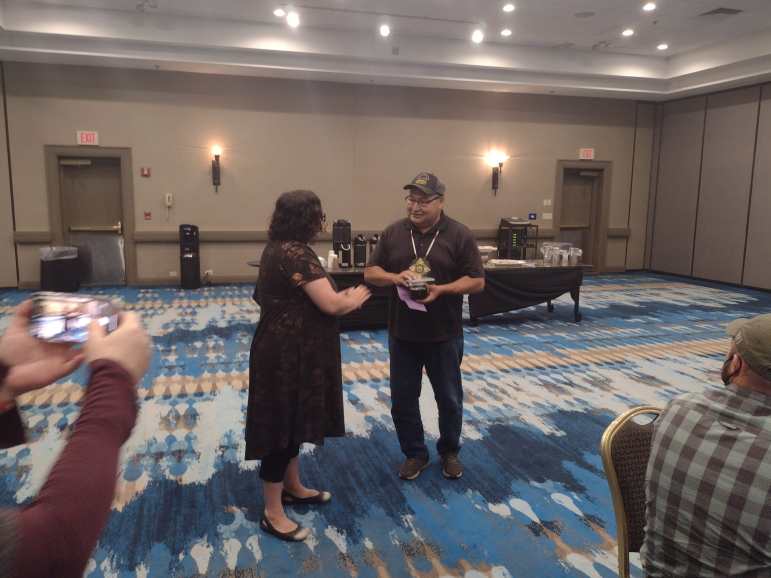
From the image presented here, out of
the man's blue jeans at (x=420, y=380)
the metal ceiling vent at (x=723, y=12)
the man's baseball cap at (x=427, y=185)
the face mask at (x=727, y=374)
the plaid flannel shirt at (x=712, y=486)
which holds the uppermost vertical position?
the metal ceiling vent at (x=723, y=12)

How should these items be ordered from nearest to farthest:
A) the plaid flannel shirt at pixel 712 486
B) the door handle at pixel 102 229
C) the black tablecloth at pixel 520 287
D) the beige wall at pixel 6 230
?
the plaid flannel shirt at pixel 712 486 < the black tablecloth at pixel 520 287 < the beige wall at pixel 6 230 < the door handle at pixel 102 229

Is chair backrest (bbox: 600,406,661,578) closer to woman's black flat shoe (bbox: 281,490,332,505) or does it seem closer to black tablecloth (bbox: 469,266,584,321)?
woman's black flat shoe (bbox: 281,490,332,505)

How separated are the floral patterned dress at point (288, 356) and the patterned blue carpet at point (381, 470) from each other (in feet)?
1.68

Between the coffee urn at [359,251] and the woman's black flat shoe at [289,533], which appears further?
the coffee urn at [359,251]

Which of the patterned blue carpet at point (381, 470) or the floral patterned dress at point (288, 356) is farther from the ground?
the floral patterned dress at point (288, 356)

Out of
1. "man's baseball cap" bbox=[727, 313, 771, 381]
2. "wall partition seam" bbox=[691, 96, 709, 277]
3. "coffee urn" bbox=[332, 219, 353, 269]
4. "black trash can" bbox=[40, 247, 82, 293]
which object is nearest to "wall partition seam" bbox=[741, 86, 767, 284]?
"wall partition seam" bbox=[691, 96, 709, 277]

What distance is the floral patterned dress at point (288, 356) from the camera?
2.38 m

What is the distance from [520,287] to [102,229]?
6828 millimetres

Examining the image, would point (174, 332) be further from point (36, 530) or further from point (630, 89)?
point (630, 89)

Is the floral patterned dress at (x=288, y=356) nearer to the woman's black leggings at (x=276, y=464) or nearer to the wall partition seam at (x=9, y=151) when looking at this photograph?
the woman's black leggings at (x=276, y=464)

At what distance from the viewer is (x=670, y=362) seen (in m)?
5.43

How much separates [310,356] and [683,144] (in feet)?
36.8

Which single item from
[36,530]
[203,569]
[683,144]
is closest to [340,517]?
[203,569]

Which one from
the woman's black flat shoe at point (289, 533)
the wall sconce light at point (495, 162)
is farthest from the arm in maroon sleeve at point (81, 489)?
the wall sconce light at point (495, 162)
